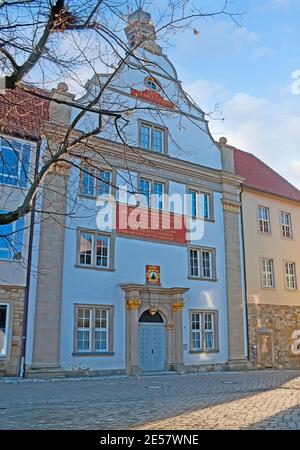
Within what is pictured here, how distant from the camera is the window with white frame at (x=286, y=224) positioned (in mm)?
29333

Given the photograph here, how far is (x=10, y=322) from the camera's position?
59.3 ft

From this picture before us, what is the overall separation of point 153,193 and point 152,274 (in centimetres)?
405

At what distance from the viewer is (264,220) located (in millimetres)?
28281

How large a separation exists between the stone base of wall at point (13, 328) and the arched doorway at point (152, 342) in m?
5.74

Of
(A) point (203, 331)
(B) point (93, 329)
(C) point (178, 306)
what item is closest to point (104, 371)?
(B) point (93, 329)

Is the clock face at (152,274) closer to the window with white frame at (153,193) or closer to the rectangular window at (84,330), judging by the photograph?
the window with white frame at (153,193)

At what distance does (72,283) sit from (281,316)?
528 inches

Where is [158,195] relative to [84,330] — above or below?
above

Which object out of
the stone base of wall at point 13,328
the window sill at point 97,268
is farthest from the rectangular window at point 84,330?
the stone base of wall at point 13,328

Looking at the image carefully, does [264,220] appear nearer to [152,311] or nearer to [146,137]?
[146,137]

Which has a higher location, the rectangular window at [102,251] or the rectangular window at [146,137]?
the rectangular window at [146,137]

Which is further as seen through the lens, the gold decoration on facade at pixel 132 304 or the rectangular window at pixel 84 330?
the gold decoration on facade at pixel 132 304
